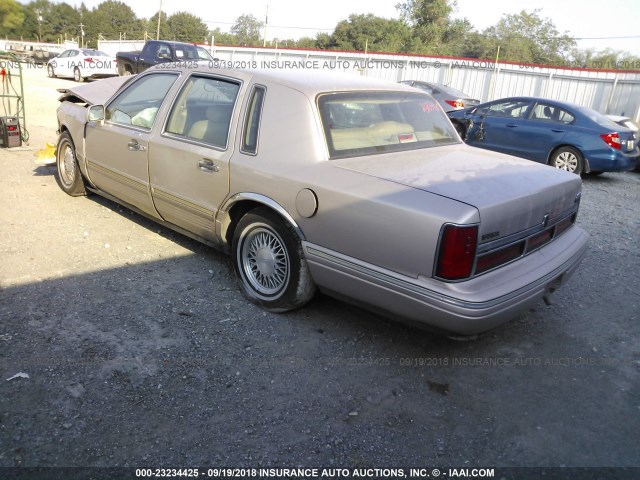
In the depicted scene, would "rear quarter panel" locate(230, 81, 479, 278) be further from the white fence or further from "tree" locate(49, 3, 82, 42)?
"tree" locate(49, 3, 82, 42)

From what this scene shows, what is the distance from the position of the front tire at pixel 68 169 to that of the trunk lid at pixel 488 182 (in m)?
3.74

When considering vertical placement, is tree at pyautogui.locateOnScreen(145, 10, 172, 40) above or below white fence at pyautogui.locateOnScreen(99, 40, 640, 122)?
above

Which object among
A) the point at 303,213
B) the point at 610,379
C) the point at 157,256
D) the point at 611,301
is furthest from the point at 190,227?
the point at 611,301

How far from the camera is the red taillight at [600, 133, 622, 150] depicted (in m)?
9.00

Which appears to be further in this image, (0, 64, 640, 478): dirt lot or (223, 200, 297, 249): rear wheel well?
(223, 200, 297, 249): rear wheel well

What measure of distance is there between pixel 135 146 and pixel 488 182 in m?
2.98

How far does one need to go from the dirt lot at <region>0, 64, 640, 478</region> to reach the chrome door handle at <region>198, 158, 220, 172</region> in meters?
0.90

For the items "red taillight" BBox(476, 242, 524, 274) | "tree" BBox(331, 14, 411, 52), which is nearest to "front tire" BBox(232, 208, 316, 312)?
"red taillight" BBox(476, 242, 524, 274)

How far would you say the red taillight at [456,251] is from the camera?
8.86 feet

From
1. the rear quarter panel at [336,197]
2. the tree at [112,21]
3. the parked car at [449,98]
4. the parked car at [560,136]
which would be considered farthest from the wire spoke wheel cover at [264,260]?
the tree at [112,21]

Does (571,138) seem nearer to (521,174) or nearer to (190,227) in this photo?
(521,174)

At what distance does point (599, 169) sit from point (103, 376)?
29.1ft

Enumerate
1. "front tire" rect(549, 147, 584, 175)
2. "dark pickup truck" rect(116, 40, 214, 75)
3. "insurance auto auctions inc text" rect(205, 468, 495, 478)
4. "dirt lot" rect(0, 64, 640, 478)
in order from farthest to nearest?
"dark pickup truck" rect(116, 40, 214, 75)
"front tire" rect(549, 147, 584, 175)
"dirt lot" rect(0, 64, 640, 478)
"insurance auto auctions inc text" rect(205, 468, 495, 478)

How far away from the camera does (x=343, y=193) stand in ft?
10.1
